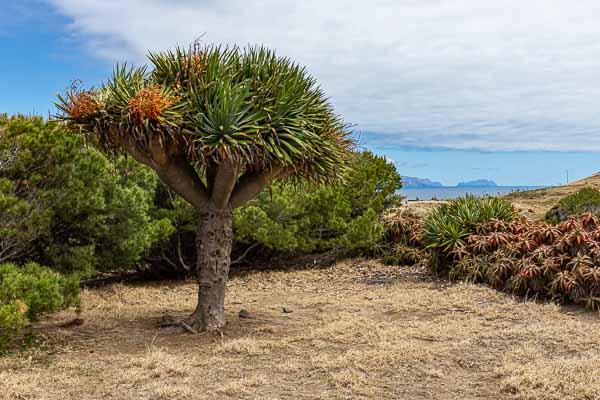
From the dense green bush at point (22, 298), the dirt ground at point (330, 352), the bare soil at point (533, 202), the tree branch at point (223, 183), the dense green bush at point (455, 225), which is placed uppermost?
the bare soil at point (533, 202)

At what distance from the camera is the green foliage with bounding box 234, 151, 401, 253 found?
1378cm

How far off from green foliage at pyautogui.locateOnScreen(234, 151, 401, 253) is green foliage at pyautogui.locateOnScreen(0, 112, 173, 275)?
243cm

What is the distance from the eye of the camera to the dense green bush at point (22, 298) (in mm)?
6312

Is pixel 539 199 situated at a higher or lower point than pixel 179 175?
higher

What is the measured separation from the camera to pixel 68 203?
898cm

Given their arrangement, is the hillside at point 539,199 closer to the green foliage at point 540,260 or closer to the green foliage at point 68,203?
the green foliage at point 540,260

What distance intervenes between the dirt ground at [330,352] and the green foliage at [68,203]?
43.0 inches

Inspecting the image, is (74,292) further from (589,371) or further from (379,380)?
(589,371)

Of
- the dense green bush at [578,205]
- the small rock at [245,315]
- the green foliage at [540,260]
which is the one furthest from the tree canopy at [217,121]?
the dense green bush at [578,205]

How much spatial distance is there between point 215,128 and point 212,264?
2127 millimetres

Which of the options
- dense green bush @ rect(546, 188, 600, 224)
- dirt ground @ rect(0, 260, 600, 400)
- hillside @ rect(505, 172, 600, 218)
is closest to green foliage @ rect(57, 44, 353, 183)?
dirt ground @ rect(0, 260, 600, 400)

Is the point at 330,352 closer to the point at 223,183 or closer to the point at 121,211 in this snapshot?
the point at 223,183

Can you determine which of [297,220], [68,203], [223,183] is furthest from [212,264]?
[297,220]

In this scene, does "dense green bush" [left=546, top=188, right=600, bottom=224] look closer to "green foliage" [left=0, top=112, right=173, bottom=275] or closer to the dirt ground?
the dirt ground
